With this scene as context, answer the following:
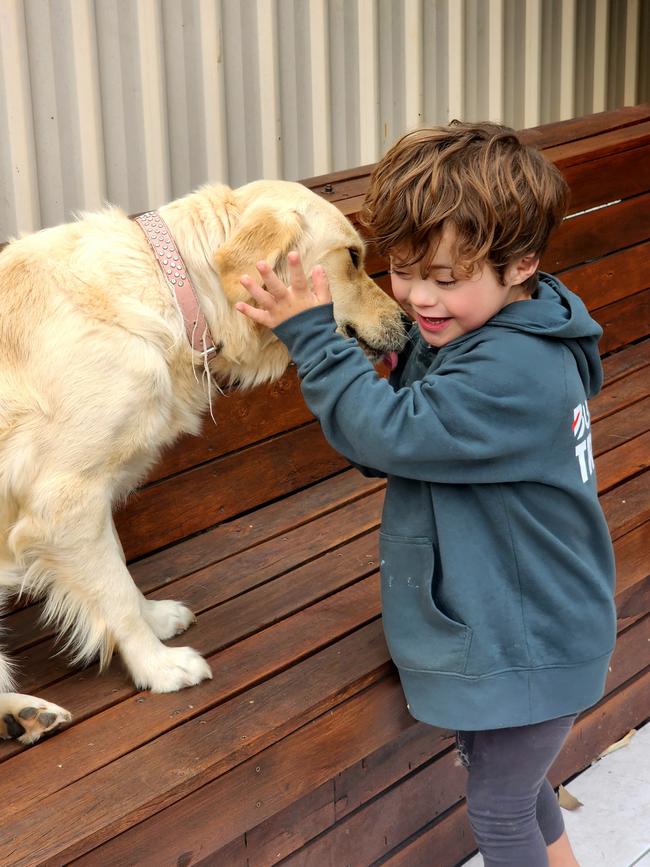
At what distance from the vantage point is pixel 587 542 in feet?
6.73

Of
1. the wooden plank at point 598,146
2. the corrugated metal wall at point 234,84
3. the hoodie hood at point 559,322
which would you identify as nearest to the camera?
the hoodie hood at point 559,322

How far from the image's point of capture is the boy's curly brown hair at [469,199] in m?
1.84

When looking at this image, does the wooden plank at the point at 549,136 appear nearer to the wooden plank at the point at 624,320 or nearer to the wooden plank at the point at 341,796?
the wooden plank at the point at 624,320

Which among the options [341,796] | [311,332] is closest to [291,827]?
[341,796]

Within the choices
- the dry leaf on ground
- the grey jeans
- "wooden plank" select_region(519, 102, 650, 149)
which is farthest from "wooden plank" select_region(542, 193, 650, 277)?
the grey jeans

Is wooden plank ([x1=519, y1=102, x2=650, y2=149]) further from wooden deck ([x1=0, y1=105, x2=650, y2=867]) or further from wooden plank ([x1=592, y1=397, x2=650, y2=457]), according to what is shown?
wooden plank ([x1=592, y1=397, x2=650, y2=457])

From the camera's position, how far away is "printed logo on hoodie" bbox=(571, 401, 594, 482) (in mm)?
1959

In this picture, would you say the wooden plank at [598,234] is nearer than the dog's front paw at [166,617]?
No

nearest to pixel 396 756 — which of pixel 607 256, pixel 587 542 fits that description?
pixel 587 542

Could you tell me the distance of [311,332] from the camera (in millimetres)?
1939

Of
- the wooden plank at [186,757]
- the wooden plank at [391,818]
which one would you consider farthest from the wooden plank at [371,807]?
the wooden plank at [186,757]

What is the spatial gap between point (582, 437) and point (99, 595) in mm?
989

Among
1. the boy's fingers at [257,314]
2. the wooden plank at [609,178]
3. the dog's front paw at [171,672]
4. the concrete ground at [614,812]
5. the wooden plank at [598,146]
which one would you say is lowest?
the concrete ground at [614,812]

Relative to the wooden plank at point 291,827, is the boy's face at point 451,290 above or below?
above
